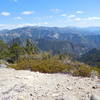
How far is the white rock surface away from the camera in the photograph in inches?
320

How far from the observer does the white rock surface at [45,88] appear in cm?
812

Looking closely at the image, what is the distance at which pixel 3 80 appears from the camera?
A: 1066cm

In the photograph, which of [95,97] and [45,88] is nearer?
[95,97]

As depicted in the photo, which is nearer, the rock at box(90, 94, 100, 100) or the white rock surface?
the rock at box(90, 94, 100, 100)

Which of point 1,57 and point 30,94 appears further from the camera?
point 1,57

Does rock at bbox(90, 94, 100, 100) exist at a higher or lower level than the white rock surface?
higher

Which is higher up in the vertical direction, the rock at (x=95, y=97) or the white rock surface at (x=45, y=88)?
the rock at (x=95, y=97)

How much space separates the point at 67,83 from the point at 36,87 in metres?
1.62

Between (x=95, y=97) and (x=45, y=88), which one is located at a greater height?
(x=95, y=97)

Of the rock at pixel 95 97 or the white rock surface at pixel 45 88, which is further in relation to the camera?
the white rock surface at pixel 45 88

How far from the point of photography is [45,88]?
9.20 metres

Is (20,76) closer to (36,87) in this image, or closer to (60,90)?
(36,87)

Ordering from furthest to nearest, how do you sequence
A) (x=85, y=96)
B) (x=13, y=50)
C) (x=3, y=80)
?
(x=13, y=50) → (x=3, y=80) → (x=85, y=96)

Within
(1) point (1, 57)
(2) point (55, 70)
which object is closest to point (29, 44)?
(1) point (1, 57)
